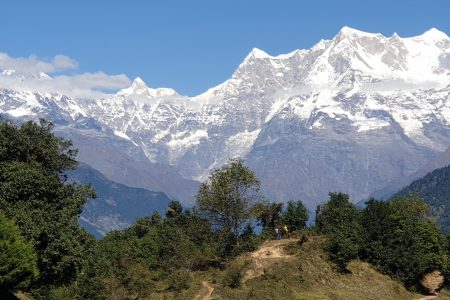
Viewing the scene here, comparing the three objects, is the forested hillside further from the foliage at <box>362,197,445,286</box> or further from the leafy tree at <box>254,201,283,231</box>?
the leafy tree at <box>254,201,283,231</box>

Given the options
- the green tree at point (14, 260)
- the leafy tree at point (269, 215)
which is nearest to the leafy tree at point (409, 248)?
the leafy tree at point (269, 215)

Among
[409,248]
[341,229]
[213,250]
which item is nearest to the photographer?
[409,248]

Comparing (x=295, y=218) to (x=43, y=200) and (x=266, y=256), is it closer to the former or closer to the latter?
(x=266, y=256)

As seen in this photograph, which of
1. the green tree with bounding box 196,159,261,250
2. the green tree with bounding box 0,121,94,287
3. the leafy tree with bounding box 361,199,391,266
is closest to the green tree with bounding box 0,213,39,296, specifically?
the green tree with bounding box 0,121,94,287

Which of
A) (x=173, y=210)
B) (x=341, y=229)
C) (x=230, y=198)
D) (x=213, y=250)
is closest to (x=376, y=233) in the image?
(x=341, y=229)

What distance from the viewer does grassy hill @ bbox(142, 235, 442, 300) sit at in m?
→ 70.1

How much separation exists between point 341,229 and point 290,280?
55.6ft

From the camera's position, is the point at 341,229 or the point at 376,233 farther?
the point at 376,233

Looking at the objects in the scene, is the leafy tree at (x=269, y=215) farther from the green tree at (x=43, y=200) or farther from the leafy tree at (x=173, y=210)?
the green tree at (x=43, y=200)

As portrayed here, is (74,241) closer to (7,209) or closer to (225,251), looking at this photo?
(7,209)

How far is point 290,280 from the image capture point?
73.2 meters

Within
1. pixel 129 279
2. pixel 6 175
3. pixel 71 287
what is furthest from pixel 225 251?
pixel 6 175

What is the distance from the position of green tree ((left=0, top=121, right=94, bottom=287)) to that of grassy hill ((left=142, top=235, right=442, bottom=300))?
44.3 feet

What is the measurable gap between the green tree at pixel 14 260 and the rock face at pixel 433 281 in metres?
49.1
